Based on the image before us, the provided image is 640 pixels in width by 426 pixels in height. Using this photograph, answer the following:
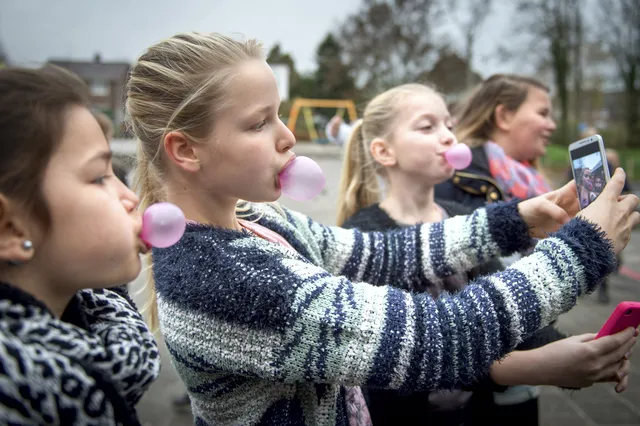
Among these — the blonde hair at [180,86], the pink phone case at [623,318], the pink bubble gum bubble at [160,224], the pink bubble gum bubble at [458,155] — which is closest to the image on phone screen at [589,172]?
the pink phone case at [623,318]

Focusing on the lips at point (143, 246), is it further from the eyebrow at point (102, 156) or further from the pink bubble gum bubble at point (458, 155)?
the pink bubble gum bubble at point (458, 155)

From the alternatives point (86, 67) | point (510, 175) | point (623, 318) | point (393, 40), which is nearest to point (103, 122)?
point (623, 318)

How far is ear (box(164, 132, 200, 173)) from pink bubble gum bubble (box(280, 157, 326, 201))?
0.69ft

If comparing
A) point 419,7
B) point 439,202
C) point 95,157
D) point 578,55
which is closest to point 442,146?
point 439,202

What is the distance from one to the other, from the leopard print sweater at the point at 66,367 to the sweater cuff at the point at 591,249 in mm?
901

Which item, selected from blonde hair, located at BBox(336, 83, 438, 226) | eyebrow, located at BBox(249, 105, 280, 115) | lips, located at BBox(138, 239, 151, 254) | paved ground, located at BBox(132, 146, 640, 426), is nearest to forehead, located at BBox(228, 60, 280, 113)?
eyebrow, located at BBox(249, 105, 280, 115)

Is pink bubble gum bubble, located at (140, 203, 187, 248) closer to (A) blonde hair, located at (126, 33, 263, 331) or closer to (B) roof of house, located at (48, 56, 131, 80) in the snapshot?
(A) blonde hair, located at (126, 33, 263, 331)

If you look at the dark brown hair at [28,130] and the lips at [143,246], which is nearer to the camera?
the dark brown hair at [28,130]

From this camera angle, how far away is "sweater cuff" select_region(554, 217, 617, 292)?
3.68ft

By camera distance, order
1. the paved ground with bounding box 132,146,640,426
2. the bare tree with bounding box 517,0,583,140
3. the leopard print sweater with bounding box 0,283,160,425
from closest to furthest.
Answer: the leopard print sweater with bounding box 0,283,160,425
the paved ground with bounding box 132,146,640,426
the bare tree with bounding box 517,0,583,140

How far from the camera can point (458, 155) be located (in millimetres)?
1867

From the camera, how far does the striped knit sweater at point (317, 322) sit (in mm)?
1033

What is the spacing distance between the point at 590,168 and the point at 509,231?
0.28 meters

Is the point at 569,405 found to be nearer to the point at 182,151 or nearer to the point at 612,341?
the point at 612,341
